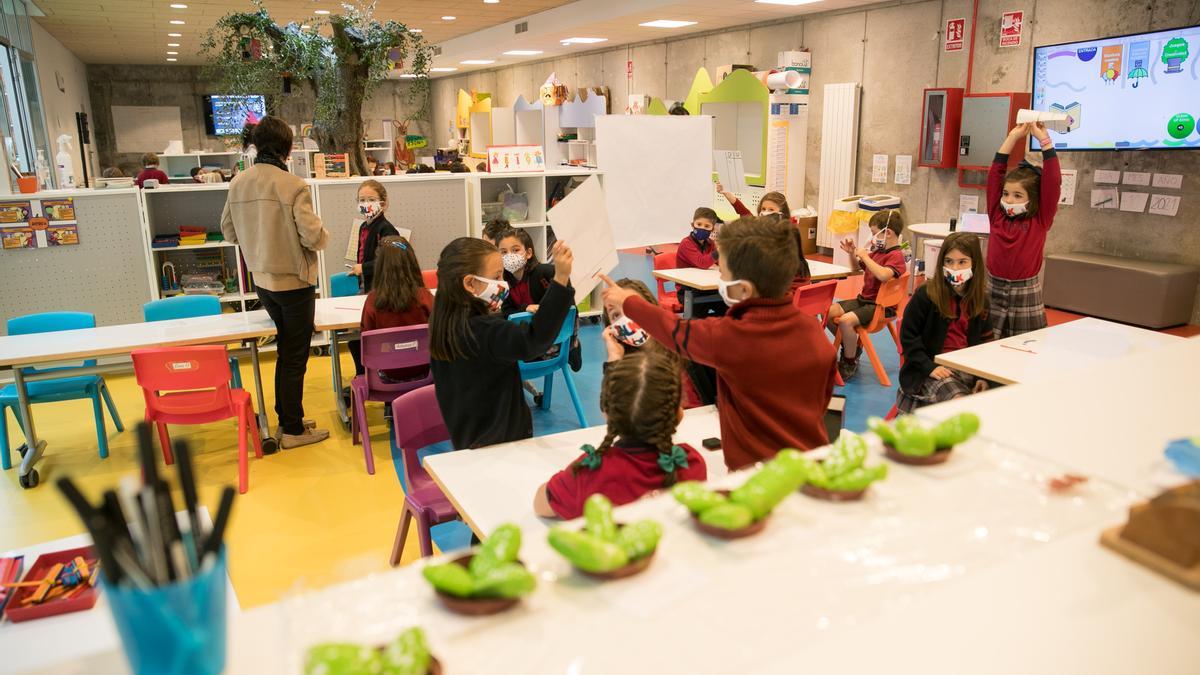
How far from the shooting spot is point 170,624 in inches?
31.9

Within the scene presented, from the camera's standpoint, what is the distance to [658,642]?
91cm

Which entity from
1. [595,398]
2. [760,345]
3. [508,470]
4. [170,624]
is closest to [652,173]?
[595,398]

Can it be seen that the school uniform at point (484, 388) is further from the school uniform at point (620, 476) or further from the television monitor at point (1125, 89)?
the television monitor at point (1125, 89)

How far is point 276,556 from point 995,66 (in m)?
7.46

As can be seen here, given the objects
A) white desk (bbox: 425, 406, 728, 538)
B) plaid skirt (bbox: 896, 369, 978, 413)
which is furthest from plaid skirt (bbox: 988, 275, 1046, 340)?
white desk (bbox: 425, 406, 728, 538)

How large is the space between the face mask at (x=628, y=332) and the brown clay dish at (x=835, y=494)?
5.61ft

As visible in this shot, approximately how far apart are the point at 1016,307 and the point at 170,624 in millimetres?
4276

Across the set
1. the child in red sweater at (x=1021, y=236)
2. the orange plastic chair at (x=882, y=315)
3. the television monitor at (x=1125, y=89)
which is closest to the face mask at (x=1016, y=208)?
the child in red sweater at (x=1021, y=236)

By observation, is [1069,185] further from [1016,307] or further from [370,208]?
[370,208]

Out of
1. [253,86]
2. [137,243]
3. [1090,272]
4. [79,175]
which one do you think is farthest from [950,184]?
[79,175]

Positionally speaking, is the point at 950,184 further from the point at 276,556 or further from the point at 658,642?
the point at 658,642

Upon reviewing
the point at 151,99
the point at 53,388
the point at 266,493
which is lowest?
the point at 266,493

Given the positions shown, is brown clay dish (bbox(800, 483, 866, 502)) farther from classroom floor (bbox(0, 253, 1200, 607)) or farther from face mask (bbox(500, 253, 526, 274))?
face mask (bbox(500, 253, 526, 274))

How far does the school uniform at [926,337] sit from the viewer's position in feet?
11.9
